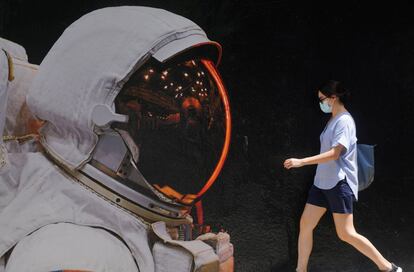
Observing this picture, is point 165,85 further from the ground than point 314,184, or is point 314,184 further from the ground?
point 165,85

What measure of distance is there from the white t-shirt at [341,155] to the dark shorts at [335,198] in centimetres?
2

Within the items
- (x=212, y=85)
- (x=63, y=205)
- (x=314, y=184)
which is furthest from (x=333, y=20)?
(x=63, y=205)

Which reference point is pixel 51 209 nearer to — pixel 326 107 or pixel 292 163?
pixel 292 163

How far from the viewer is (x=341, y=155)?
232cm

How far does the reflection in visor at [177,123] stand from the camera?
144cm

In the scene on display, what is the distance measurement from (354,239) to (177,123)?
54.4 inches

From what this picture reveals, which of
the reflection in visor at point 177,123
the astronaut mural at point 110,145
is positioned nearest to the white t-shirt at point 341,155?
the reflection in visor at point 177,123

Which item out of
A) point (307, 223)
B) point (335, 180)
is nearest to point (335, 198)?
point (335, 180)

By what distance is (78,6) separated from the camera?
7.55 ft

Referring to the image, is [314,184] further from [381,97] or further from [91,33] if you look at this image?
[91,33]

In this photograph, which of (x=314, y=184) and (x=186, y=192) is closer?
(x=186, y=192)

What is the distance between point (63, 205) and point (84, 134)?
8.5 inches

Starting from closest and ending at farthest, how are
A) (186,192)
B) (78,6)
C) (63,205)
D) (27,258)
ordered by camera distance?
(27,258) → (63,205) → (186,192) → (78,6)

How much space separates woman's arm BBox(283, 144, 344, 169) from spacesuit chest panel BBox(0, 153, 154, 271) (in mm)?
1037
